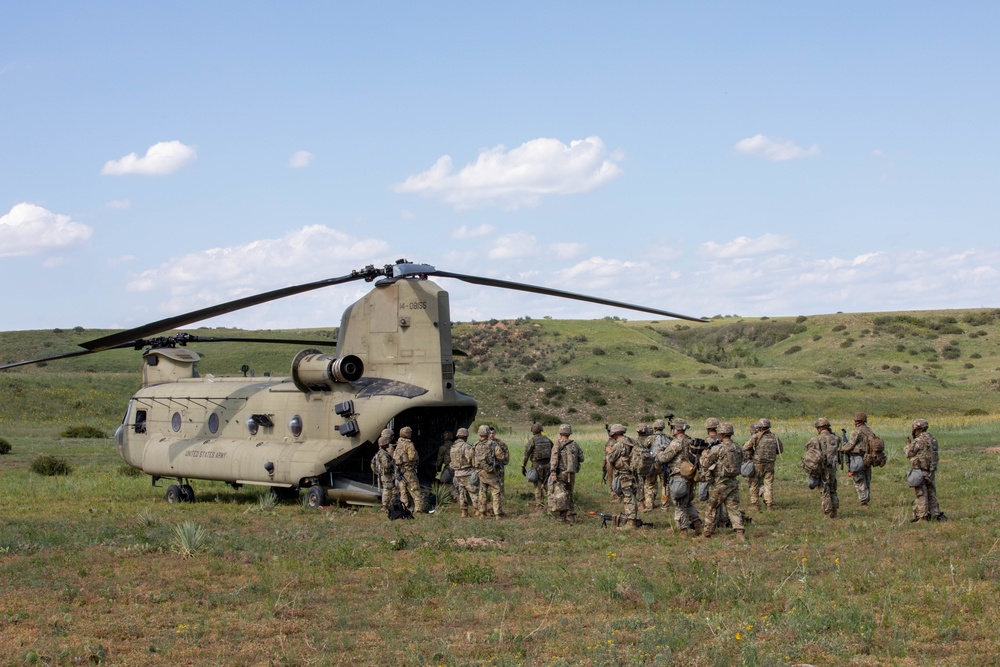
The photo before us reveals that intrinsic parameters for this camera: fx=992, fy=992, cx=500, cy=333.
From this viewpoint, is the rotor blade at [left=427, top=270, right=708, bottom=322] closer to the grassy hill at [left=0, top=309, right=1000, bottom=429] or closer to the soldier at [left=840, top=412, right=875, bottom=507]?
the soldier at [left=840, top=412, right=875, bottom=507]

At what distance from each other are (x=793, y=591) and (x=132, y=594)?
725 centimetres

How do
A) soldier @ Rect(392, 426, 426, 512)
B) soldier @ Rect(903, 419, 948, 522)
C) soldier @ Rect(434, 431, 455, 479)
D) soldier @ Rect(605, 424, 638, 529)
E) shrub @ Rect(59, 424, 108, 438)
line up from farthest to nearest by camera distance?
shrub @ Rect(59, 424, 108, 438) → soldier @ Rect(434, 431, 455, 479) → soldier @ Rect(392, 426, 426, 512) → soldier @ Rect(605, 424, 638, 529) → soldier @ Rect(903, 419, 948, 522)

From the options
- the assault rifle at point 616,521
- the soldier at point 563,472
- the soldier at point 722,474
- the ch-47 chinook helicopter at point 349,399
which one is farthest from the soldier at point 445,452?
the soldier at point 722,474

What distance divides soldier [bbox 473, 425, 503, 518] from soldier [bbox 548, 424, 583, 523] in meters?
1.20

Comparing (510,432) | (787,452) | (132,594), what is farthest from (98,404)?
(132,594)

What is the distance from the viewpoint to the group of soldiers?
577 inches

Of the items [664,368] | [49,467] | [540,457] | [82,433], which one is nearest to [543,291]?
[540,457]

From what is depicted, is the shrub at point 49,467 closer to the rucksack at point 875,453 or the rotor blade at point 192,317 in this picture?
the rotor blade at point 192,317

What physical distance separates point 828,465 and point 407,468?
7207 millimetres

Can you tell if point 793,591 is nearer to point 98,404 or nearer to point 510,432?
point 510,432

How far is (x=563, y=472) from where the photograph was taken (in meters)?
16.5

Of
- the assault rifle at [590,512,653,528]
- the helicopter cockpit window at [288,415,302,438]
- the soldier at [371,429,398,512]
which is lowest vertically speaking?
the assault rifle at [590,512,653,528]

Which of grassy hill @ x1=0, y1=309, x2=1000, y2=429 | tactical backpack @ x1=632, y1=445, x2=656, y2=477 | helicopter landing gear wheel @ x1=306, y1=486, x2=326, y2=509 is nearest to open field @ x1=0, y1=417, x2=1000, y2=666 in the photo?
helicopter landing gear wheel @ x1=306, y1=486, x2=326, y2=509

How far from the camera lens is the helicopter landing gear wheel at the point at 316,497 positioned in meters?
19.0
